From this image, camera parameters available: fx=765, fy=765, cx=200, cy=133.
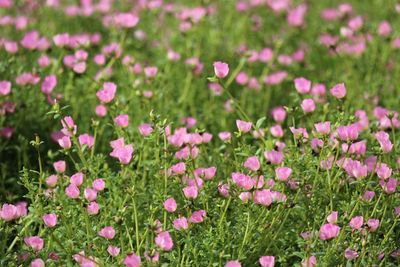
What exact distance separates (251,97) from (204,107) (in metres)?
0.32

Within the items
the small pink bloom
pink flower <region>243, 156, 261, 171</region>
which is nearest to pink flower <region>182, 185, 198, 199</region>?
pink flower <region>243, 156, 261, 171</region>

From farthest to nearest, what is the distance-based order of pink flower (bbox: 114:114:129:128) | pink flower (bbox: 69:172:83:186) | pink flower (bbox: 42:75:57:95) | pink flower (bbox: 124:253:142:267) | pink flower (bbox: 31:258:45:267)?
pink flower (bbox: 42:75:57:95) < pink flower (bbox: 114:114:129:128) < pink flower (bbox: 69:172:83:186) < pink flower (bbox: 31:258:45:267) < pink flower (bbox: 124:253:142:267)

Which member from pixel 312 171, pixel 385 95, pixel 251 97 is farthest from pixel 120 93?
pixel 312 171

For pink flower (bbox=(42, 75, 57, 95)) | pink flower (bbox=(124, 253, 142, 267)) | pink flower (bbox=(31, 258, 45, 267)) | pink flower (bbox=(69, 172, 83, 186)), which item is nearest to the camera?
pink flower (bbox=(124, 253, 142, 267))

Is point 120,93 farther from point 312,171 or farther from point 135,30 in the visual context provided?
point 312,171

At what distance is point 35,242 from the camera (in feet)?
7.37

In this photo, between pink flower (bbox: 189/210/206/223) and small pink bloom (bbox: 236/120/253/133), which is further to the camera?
small pink bloom (bbox: 236/120/253/133)

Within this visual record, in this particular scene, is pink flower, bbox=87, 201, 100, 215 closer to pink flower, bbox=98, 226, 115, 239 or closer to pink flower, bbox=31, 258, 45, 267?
pink flower, bbox=98, 226, 115, 239

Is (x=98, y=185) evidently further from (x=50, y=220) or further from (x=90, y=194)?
(x=50, y=220)

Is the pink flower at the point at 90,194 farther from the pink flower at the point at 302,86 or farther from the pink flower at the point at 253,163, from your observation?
the pink flower at the point at 302,86

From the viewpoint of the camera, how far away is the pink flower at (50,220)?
2203 millimetres

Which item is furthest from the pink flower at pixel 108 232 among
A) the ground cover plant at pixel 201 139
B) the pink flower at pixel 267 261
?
the pink flower at pixel 267 261

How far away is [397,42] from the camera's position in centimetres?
381

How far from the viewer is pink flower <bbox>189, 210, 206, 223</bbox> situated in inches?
Answer: 88.4
